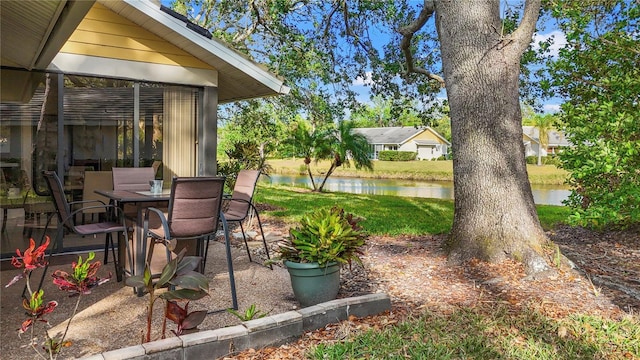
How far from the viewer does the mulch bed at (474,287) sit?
10.8ft

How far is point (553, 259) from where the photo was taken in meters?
4.43

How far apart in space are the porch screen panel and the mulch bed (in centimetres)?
307

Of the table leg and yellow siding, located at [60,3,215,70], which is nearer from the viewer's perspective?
the table leg

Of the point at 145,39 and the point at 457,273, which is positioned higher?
the point at 145,39

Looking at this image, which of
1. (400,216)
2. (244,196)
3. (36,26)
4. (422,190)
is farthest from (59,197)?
(422,190)

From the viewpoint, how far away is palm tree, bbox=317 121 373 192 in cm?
1606

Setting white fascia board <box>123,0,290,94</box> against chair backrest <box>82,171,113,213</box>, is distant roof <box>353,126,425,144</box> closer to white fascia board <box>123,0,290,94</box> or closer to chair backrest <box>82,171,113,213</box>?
white fascia board <box>123,0,290,94</box>

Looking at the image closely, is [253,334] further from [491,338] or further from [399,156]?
[399,156]

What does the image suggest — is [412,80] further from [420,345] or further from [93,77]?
[420,345]

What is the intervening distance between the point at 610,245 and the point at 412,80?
5808mm

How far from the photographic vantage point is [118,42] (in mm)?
5867

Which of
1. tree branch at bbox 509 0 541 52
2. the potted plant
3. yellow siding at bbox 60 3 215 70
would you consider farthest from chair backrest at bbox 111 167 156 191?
tree branch at bbox 509 0 541 52

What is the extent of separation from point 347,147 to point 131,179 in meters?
11.3

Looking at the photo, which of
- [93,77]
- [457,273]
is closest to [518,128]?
[457,273]
